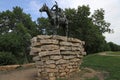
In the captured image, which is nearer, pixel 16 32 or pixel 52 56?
pixel 52 56

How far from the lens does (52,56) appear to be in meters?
16.4

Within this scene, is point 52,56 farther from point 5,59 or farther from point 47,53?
point 5,59

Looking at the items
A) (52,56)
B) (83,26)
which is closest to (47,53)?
(52,56)

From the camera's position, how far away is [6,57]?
29250 millimetres

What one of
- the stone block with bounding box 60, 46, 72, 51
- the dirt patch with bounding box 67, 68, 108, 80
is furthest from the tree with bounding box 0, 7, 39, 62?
the stone block with bounding box 60, 46, 72, 51

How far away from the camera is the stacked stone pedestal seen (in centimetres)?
1641

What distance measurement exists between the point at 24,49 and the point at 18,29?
19.2 feet

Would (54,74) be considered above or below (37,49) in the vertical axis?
below

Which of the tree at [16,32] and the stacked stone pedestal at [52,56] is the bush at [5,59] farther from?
the stacked stone pedestal at [52,56]

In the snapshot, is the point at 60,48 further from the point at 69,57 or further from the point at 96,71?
the point at 96,71

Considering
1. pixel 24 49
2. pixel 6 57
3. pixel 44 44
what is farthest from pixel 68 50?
pixel 24 49

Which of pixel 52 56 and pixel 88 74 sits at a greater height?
pixel 52 56

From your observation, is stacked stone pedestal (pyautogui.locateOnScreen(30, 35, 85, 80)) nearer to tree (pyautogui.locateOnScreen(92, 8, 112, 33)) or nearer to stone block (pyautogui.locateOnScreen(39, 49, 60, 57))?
stone block (pyautogui.locateOnScreen(39, 49, 60, 57))

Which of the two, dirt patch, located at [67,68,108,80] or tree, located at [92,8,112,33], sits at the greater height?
tree, located at [92,8,112,33]
